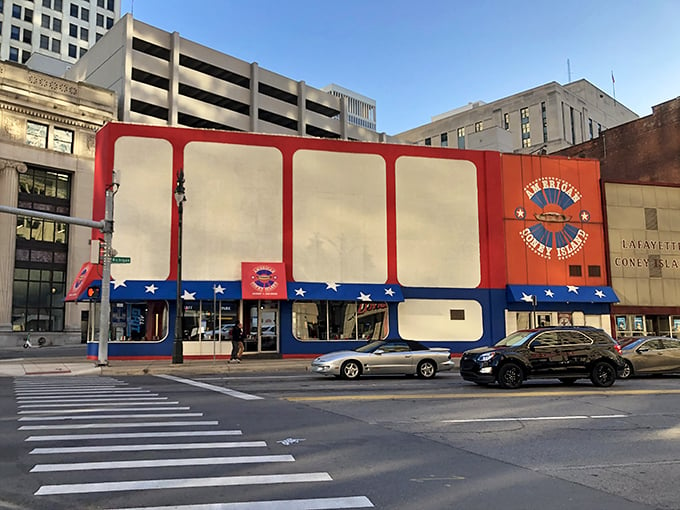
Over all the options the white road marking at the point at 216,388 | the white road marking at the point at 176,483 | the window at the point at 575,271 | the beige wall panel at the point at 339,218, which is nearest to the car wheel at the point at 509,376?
the white road marking at the point at 216,388

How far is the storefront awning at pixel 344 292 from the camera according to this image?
28.8 m

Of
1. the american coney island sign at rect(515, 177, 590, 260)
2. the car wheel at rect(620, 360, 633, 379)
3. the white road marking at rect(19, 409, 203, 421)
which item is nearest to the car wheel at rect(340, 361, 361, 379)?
→ the white road marking at rect(19, 409, 203, 421)

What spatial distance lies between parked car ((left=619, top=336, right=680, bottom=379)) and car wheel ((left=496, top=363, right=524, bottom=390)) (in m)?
6.42

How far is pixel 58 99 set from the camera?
52.6 metres

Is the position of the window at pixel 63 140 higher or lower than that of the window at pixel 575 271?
higher

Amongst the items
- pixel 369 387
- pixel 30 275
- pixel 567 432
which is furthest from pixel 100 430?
pixel 30 275

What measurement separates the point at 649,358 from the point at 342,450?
1609 cm

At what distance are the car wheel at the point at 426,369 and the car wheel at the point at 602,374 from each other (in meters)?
5.06

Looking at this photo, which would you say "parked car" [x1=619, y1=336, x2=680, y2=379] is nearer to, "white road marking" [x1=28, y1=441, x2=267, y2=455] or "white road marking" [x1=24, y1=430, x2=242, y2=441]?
"white road marking" [x1=24, y1=430, x2=242, y2=441]

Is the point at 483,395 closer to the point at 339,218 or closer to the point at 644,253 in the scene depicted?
the point at 339,218

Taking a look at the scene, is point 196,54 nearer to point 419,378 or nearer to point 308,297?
point 308,297

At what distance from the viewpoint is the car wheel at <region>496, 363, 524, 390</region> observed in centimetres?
1541

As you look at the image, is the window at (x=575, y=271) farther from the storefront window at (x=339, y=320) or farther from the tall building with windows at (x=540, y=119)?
the tall building with windows at (x=540, y=119)

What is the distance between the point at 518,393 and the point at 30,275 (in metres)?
48.6
